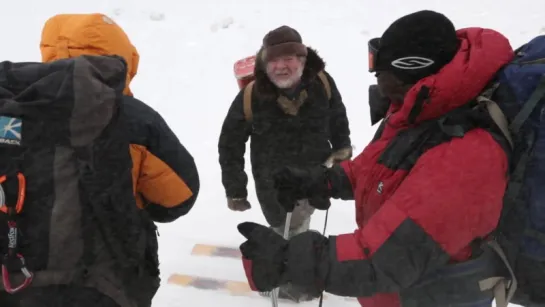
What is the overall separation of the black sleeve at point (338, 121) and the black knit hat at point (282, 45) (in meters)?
0.42

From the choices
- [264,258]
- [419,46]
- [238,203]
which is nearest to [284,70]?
[238,203]

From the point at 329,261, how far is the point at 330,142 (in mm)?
2429

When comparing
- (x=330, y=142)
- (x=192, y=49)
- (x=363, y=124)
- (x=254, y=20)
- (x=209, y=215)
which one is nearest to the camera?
(x=330, y=142)

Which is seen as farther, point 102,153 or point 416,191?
point 102,153

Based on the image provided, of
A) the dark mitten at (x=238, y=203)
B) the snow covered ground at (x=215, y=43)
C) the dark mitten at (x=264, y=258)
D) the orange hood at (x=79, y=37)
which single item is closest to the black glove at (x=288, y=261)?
the dark mitten at (x=264, y=258)

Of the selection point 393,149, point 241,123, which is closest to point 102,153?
point 393,149

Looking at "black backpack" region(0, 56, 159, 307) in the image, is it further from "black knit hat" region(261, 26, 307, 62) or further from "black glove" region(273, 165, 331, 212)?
"black knit hat" region(261, 26, 307, 62)

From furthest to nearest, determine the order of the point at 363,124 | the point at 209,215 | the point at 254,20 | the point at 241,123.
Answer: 1. the point at 254,20
2. the point at 363,124
3. the point at 209,215
4. the point at 241,123

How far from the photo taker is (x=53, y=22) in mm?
2115

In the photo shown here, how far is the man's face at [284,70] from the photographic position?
335 cm

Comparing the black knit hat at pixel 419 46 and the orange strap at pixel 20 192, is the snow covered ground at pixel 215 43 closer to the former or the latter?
the orange strap at pixel 20 192

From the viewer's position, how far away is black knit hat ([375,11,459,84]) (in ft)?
5.61

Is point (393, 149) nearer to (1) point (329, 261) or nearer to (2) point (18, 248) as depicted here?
(1) point (329, 261)

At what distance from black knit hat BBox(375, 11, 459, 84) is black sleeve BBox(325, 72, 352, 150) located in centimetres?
190
